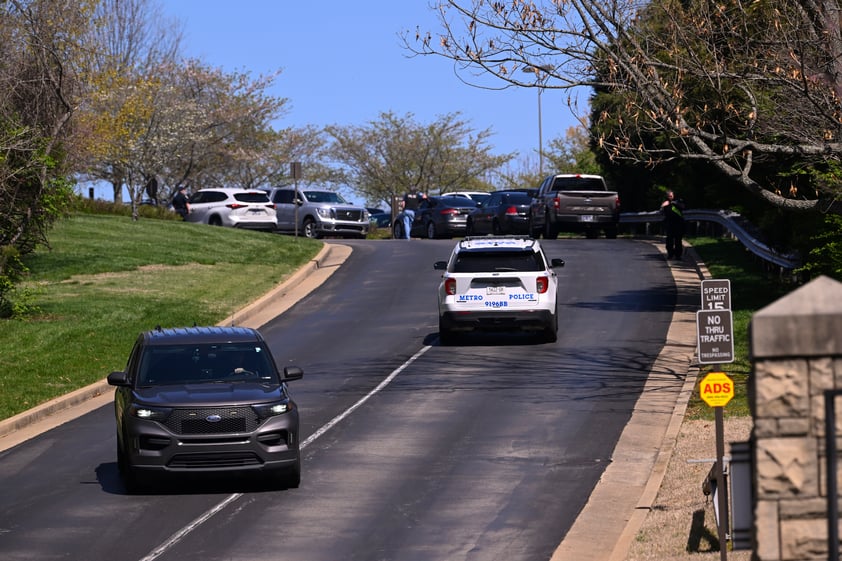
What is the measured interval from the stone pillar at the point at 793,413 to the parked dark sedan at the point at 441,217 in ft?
136

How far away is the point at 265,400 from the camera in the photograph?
1461cm

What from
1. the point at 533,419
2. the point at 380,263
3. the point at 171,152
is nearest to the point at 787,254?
the point at 533,419

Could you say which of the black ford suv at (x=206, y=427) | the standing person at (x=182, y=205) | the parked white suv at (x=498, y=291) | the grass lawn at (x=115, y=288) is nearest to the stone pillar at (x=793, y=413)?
the black ford suv at (x=206, y=427)

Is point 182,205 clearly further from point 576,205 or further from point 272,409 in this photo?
point 272,409

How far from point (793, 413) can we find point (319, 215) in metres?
44.2

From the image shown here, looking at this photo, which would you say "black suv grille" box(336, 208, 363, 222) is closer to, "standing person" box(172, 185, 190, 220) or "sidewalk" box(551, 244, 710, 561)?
"standing person" box(172, 185, 190, 220)

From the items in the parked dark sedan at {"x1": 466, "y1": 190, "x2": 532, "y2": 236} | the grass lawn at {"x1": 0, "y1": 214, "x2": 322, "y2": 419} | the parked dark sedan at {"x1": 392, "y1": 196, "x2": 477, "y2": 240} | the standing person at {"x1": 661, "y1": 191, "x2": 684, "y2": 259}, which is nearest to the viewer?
the grass lawn at {"x1": 0, "y1": 214, "x2": 322, "y2": 419}

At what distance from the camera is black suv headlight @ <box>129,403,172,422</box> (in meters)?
14.4

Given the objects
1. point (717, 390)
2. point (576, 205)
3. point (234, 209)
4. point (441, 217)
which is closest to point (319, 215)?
point (234, 209)

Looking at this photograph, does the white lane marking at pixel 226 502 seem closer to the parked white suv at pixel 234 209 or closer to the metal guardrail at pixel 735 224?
the metal guardrail at pixel 735 224

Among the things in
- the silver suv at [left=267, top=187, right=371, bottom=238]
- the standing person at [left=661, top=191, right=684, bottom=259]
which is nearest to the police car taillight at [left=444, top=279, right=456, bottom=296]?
the standing person at [left=661, top=191, right=684, bottom=259]

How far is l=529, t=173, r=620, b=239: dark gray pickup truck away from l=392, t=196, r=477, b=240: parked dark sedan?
5.14m

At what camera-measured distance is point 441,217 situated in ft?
161

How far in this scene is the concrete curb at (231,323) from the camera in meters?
19.3
